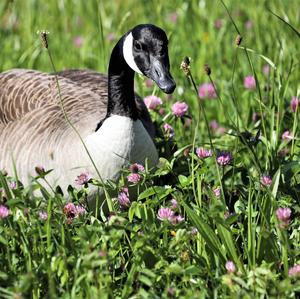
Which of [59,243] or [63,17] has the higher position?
[63,17]

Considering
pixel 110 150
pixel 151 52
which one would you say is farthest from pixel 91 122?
pixel 151 52

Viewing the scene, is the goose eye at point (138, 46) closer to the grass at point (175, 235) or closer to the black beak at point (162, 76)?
the black beak at point (162, 76)

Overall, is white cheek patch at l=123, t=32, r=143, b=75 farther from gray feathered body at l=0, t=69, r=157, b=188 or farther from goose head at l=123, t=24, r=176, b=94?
gray feathered body at l=0, t=69, r=157, b=188

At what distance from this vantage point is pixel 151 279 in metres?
2.94

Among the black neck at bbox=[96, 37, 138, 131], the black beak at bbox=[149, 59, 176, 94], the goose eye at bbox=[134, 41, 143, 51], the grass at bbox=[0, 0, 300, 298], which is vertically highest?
the goose eye at bbox=[134, 41, 143, 51]

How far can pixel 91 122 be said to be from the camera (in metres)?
4.21

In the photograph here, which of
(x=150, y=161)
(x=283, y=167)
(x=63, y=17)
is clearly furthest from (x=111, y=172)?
(x=63, y=17)

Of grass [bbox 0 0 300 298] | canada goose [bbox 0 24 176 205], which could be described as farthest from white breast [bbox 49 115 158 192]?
grass [bbox 0 0 300 298]

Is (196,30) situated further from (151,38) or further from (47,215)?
(47,215)

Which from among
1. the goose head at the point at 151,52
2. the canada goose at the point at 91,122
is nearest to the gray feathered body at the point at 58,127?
the canada goose at the point at 91,122

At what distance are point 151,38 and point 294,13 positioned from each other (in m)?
2.91

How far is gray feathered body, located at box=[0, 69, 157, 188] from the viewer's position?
155 inches

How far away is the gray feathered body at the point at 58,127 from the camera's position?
3.93 meters

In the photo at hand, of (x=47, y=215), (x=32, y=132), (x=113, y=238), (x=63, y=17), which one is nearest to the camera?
(x=113, y=238)
